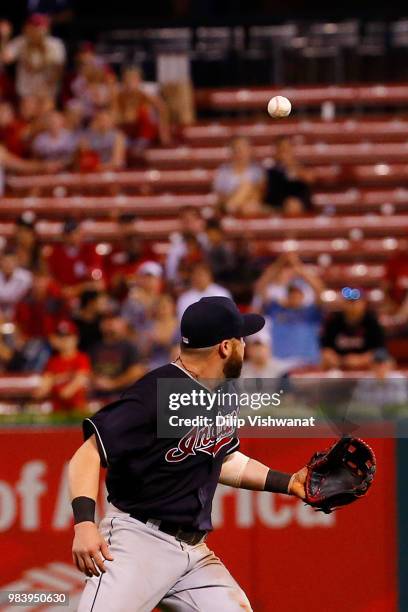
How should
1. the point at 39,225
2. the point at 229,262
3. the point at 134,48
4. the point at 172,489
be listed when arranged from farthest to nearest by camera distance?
the point at 134,48 → the point at 39,225 → the point at 229,262 → the point at 172,489

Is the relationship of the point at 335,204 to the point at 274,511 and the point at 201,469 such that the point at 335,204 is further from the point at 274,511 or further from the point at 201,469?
the point at 201,469

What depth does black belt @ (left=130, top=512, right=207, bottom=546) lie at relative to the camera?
5.07 m

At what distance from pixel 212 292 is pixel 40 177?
5421 mm

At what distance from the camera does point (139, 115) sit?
51.3ft

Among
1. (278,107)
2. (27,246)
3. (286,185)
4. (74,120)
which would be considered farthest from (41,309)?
(74,120)

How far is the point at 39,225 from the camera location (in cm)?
1457

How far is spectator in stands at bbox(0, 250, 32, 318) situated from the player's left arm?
22.2 feet

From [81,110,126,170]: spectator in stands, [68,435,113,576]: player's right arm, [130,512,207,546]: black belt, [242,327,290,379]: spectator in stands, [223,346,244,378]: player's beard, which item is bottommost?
[242,327,290,379]: spectator in stands

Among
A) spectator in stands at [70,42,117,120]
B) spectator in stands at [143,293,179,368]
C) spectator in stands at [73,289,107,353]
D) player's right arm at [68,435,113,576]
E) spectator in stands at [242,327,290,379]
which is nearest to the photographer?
player's right arm at [68,435,113,576]

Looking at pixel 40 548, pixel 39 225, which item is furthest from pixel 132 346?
pixel 39 225

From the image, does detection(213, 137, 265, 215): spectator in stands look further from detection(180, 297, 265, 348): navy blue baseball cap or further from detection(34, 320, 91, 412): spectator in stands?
detection(180, 297, 265, 348): navy blue baseball cap

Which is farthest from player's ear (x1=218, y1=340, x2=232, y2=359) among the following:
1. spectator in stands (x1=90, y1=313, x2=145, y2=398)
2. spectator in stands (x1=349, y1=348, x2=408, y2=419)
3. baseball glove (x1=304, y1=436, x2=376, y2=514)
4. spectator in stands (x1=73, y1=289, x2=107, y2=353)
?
spectator in stands (x1=73, y1=289, x2=107, y2=353)

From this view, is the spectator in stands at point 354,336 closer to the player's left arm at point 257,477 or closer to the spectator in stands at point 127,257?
the spectator in stands at point 127,257

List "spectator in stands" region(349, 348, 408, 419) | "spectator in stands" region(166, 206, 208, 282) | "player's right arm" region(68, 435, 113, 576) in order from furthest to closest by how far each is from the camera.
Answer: "spectator in stands" region(166, 206, 208, 282), "spectator in stands" region(349, 348, 408, 419), "player's right arm" region(68, 435, 113, 576)
